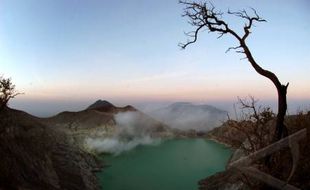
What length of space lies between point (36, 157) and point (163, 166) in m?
74.2

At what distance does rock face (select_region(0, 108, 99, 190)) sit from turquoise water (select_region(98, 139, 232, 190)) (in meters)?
17.3

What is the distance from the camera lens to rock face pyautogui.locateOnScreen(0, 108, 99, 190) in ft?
140

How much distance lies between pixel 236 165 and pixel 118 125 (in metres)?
186

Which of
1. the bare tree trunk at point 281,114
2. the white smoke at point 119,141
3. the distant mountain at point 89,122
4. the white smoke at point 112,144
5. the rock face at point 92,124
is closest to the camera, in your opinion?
the bare tree trunk at point 281,114

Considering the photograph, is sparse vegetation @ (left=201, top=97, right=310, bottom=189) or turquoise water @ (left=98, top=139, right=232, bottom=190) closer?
sparse vegetation @ (left=201, top=97, right=310, bottom=189)

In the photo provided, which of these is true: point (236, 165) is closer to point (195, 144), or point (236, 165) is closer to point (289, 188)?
point (289, 188)

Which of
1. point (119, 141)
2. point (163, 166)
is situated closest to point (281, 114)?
point (163, 166)

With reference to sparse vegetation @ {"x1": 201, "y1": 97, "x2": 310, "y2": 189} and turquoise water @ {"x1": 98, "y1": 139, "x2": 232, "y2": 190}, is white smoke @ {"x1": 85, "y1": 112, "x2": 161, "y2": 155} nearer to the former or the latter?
turquoise water @ {"x1": 98, "y1": 139, "x2": 232, "y2": 190}

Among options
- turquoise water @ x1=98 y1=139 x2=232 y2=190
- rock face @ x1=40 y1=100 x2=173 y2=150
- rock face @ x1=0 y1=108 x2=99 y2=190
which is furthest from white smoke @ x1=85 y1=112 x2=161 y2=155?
rock face @ x1=0 y1=108 x2=99 y2=190

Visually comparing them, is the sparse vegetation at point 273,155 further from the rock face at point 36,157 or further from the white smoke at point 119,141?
the white smoke at point 119,141

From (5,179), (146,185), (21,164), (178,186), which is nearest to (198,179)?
(178,186)

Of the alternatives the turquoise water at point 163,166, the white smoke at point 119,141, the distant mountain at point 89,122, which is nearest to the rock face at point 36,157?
the turquoise water at point 163,166

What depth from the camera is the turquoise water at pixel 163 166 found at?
9112cm

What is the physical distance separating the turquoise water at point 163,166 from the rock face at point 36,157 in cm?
1727
